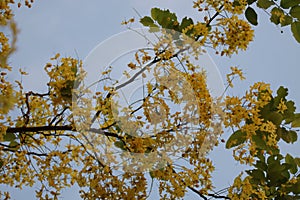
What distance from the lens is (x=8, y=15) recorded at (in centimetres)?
157

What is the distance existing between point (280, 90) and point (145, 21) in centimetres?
→ 64

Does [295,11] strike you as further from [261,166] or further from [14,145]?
[14,145]

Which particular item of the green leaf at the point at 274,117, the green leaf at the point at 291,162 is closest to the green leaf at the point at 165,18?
the green leaf at the point at 274,117

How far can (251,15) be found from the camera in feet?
6.19

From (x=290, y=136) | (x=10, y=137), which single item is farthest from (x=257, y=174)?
(x=10, y=137)

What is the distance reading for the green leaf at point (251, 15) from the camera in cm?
188

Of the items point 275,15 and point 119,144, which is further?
point 275,15

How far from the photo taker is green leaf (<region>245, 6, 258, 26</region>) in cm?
188

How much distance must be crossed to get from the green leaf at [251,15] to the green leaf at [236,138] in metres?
0.55

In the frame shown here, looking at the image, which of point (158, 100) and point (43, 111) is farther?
point (43, 111)

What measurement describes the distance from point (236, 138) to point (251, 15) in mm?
589

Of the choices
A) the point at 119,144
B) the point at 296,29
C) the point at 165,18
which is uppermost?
the point at 165,18

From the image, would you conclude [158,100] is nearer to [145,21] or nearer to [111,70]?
[111,70]

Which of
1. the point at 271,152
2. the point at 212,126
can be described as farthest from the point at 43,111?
the point at 271,152
